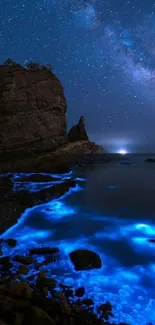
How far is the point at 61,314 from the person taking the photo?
569 cm

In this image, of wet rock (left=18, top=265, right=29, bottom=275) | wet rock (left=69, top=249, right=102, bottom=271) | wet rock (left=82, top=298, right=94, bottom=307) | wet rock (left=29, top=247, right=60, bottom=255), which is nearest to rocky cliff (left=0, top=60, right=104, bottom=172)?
wet rock (left=29, top=247, right=60, bottom=255)

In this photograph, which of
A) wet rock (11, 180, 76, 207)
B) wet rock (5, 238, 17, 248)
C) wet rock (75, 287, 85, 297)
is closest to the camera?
wet rock (75, 287, 85, 297)

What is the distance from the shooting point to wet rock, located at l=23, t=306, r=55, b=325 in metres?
5.12

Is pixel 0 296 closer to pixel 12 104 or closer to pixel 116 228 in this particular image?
pixel 116 228

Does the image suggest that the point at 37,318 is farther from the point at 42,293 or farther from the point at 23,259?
the point at 23,259

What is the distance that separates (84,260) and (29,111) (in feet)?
132

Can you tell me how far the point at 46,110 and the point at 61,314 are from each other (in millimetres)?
45495

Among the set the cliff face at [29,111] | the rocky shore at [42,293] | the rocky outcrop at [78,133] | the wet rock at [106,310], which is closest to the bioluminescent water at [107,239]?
the wet rock at [106,310]

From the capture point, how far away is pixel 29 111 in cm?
4497

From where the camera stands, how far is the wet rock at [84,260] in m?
8.42

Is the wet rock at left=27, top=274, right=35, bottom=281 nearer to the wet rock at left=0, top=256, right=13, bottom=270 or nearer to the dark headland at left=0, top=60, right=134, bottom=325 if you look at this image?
the dark headland at left=0, top=60, right=134, bottom=325

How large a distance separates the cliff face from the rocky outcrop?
18497 millimetres

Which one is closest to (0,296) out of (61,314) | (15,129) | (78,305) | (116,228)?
(61,314)

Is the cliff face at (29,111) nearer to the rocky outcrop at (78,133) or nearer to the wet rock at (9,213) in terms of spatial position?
the rocky outcrop at (78,133)
